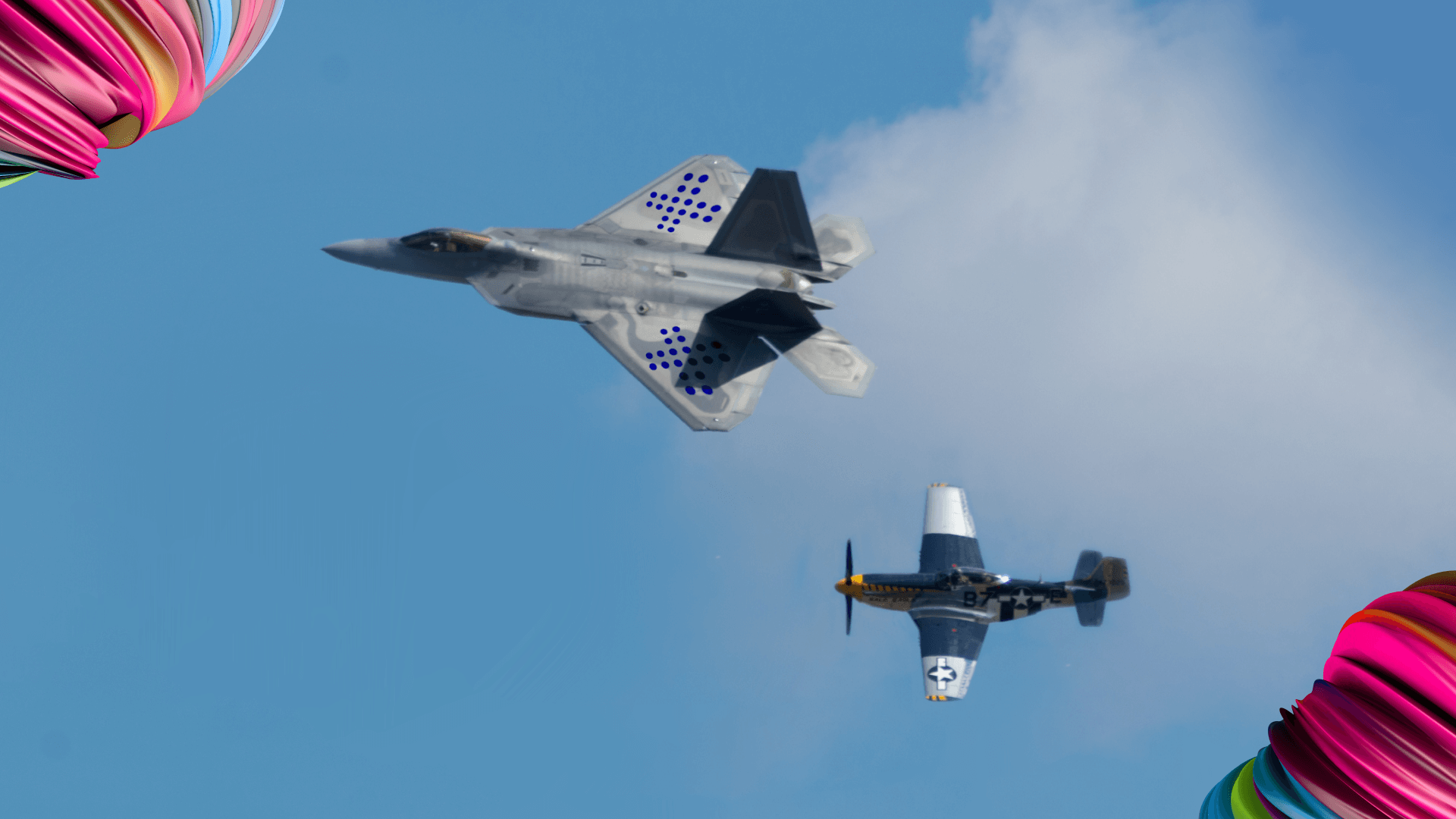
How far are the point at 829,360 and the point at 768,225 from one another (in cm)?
609

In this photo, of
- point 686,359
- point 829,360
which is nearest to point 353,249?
point 686,359

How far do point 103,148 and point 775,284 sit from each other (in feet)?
105

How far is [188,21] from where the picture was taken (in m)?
25.8

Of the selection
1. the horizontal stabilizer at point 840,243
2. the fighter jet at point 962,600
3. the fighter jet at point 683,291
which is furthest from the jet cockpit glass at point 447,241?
the fighter jet at point 962,600

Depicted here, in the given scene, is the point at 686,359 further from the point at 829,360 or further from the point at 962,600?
the point at 962,600

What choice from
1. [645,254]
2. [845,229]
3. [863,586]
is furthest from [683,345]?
[863,586]

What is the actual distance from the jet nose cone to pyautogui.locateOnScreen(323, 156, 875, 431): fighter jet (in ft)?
0.14

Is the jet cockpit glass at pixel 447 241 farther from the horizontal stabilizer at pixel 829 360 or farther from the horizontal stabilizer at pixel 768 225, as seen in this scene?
the horizontal stabilizer at pixel 829 360

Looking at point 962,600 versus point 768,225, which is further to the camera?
point 962,600

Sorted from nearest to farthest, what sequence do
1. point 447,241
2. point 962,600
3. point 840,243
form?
point 447,241, point 840,243, point 962,600

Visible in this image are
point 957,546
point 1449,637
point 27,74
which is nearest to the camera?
point 1449,637

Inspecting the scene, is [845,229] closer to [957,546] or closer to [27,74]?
[957,546]

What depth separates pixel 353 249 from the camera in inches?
2160

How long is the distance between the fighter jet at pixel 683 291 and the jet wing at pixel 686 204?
2392mm
